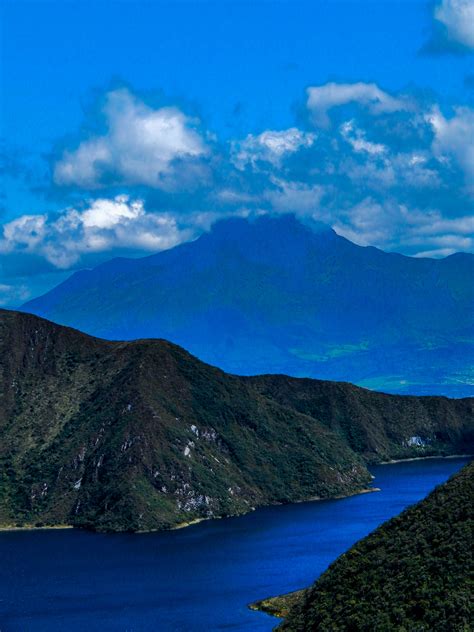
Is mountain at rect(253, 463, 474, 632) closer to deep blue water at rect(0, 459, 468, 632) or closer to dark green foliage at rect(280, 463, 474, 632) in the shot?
dark green foliage at rect(280, 463, 474, 632)

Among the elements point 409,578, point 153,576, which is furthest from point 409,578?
point 153,576

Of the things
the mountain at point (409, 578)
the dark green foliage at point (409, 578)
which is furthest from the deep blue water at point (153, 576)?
the mountain at point (409, 578)

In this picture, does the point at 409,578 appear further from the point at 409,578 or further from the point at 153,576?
the point at 153,576

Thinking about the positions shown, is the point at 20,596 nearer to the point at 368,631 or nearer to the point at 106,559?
the point at 106,559

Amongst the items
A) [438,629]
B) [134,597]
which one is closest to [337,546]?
[134,597]

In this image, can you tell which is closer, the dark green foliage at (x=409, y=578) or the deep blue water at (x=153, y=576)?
the dark green foliage at (x=409, y=578)

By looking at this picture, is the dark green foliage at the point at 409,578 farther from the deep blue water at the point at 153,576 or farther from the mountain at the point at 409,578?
the deep blue water at the point at 153,576

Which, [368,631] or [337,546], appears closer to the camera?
[368,631]
